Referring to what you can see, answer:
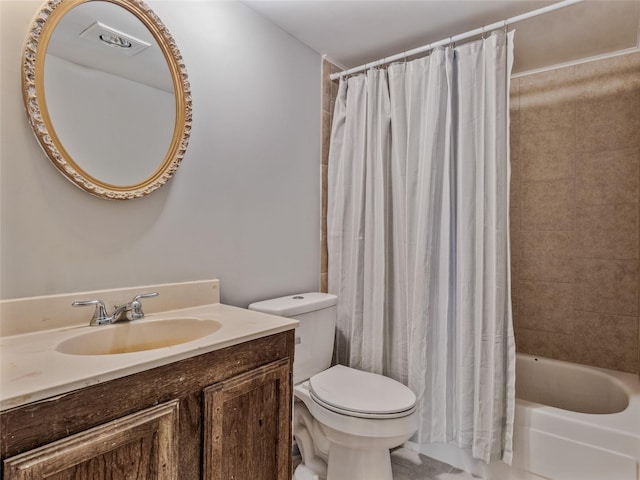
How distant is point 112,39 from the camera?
4.12ft

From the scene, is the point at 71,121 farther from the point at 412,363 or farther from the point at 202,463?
the point at 412,363

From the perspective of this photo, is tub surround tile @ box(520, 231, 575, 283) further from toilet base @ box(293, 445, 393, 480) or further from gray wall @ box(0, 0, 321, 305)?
toilet base @ box(293, 445, 393, 480)

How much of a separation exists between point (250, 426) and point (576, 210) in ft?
7.15

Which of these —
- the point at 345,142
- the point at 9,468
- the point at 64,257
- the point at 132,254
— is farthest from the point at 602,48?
the point at 9,468

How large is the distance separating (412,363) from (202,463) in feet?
3.82

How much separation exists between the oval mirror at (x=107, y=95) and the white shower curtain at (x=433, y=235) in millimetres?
1014

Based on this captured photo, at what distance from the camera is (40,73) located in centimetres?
108

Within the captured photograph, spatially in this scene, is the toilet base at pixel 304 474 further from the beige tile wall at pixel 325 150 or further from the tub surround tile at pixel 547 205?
the tub surround tile at pixel 547 205

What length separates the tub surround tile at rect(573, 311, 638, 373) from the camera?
6.69 ft

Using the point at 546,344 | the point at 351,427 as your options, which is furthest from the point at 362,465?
the point at 546,344

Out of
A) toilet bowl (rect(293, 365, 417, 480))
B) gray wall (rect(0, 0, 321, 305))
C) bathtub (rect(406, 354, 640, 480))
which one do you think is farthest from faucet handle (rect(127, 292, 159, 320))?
bathtub (rect(406, 354, 640, 480))

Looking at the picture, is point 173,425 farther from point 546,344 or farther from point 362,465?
point 546,344

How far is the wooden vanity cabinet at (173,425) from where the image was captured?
71 cm

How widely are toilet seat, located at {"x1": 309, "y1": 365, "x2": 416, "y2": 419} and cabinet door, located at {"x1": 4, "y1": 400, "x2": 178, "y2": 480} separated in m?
0.75
